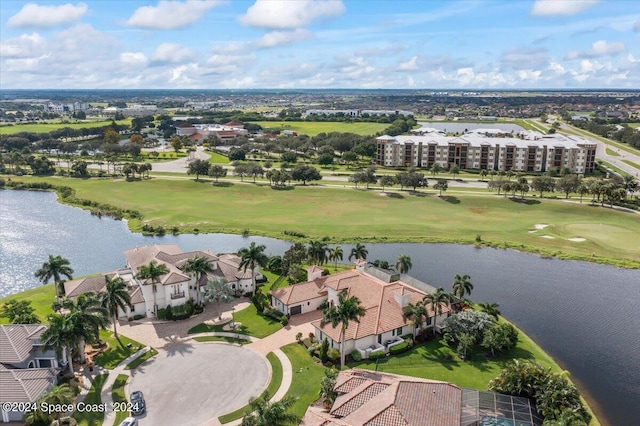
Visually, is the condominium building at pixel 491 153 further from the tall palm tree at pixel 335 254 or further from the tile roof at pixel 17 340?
the tile roof at pixel 17 340

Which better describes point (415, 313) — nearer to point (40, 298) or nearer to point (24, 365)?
point (24, 365)

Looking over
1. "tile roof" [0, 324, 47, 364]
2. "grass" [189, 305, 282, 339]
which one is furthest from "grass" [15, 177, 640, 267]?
"tile roof" [0, 324, 47, 364]

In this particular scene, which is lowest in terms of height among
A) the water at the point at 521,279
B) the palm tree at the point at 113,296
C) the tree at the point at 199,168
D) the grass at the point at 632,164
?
the water at the point at 521,279

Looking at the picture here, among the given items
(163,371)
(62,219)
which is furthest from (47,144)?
(163,371)

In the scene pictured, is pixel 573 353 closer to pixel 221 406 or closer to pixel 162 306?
pixel 221 406

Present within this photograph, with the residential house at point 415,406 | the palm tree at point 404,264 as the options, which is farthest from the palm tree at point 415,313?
the palm tree at point 404,264

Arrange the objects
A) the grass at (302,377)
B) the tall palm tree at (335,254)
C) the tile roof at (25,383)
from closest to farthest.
Answer: the tile roof at (25,383) → the grass at (302,377) → the tall palm tree at (335,254)

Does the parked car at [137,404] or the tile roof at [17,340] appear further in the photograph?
the tile roof at [17,340]

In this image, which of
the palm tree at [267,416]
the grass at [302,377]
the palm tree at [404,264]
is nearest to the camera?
the palm tree at [267,416]
